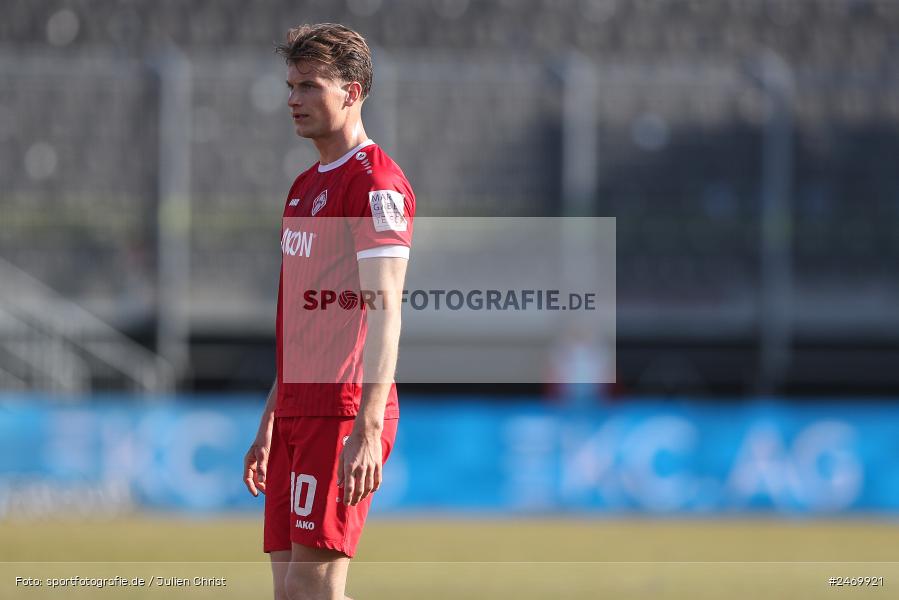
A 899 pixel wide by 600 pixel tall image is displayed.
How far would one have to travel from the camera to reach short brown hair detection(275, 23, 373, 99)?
4.05 m

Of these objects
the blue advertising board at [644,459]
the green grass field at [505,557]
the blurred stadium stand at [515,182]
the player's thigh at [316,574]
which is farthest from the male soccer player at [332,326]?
the blurred stadium stand at [515,182]

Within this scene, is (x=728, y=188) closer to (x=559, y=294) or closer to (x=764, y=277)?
(x=764, y=277)

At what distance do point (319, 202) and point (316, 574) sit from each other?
1.15 metres

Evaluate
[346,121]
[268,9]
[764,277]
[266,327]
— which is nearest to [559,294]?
[764,277]

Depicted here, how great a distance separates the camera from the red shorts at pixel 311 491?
13.0ft

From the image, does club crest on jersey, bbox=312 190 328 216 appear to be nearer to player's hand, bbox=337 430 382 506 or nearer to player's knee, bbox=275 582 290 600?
player's hand, bbox=337 430 382 506

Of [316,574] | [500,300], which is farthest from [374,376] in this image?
[500,300]

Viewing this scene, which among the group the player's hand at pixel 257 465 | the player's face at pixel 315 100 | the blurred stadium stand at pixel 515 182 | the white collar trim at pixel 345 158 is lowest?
the player's hand at pixel 257 465

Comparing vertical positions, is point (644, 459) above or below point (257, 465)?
above

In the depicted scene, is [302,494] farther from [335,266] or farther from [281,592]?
[335,266]

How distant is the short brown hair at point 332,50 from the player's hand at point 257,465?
1252 millimetres

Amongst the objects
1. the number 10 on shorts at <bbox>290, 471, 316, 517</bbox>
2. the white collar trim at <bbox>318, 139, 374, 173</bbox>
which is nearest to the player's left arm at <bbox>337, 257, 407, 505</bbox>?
the number 10 on shorts at <bbox>290, 471, 316, 517</bbox>

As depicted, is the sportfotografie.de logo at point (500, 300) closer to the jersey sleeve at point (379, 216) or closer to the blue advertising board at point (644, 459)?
the blue advertising board at point (644, 459)

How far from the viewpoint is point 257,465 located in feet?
14.5
